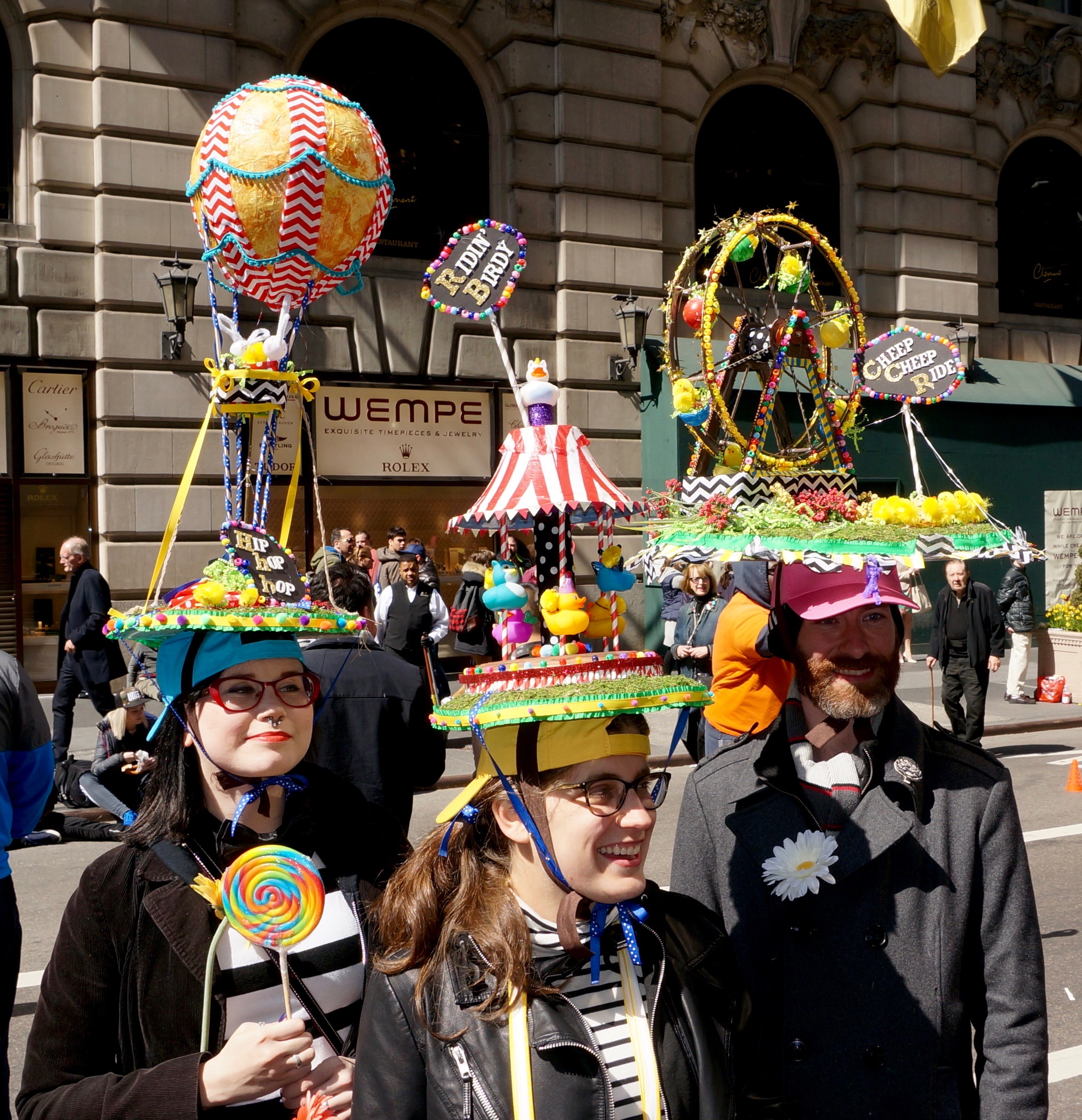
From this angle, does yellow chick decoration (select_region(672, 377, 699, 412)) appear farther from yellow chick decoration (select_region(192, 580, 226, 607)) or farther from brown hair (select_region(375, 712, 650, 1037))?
brown hair (select_region(375, 712, 650, 1037))

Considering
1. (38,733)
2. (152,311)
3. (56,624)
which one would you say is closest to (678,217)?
(152,311)

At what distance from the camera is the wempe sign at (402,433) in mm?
15281

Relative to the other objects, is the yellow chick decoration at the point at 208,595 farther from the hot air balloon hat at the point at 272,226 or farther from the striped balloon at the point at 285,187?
the striped balloon at the point at 285,187

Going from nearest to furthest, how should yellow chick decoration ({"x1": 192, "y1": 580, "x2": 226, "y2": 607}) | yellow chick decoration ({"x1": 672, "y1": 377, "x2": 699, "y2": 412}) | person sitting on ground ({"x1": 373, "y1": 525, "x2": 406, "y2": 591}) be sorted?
yellow chick decoration ({"x1": 192, "y1": 580, "x2": 226, "y2": 607}) < yellow chick decoration ({"x1": 672, "y1": 377, "x2": 699, "y2": 412}) < person sitting on ground ({"x1": 373, "y1": 525, "x2": 406, "y2": 591})

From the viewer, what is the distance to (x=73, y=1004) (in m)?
2.48

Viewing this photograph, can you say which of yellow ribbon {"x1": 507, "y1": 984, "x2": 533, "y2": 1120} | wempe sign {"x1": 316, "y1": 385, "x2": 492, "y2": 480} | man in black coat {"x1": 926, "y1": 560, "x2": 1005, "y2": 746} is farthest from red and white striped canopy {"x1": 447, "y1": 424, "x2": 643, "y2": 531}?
wempe sign {"x1": 316, "y1": 385, "x2": 492, "y2": 480}

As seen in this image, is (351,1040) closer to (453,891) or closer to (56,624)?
(453,891)

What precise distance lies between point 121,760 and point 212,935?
24.1 feet

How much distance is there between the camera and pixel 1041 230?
66.7 ft

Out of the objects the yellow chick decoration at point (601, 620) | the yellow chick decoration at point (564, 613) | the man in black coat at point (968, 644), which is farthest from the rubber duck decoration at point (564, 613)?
the man in black coat at point (968, 644)

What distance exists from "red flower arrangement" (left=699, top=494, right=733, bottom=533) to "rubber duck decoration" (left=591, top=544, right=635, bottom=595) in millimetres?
382

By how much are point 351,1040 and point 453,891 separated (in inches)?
20.6

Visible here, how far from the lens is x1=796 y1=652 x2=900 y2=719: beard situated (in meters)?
2.72

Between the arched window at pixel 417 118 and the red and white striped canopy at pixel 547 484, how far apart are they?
1239 cm
